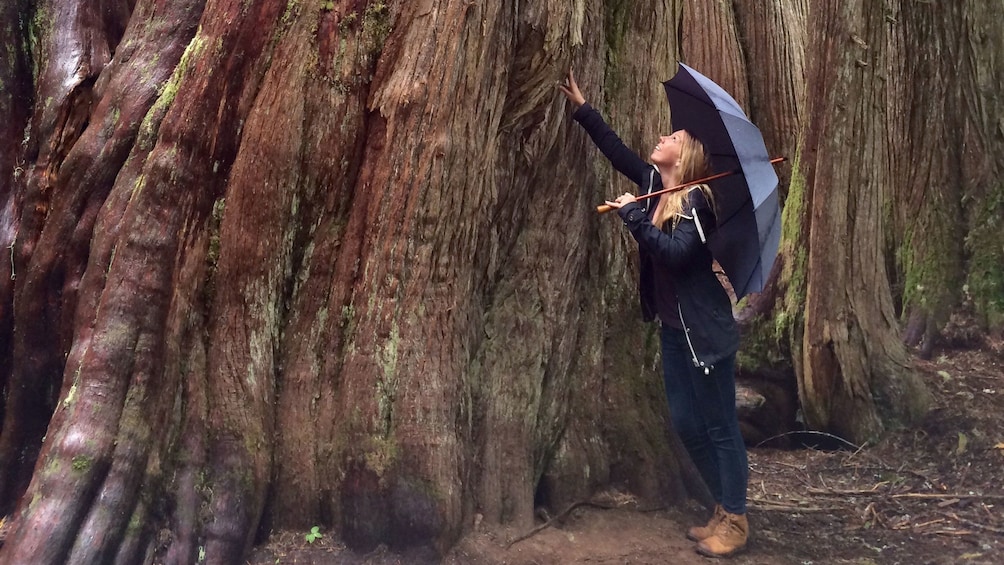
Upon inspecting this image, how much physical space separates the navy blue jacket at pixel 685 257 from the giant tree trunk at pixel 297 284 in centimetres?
35

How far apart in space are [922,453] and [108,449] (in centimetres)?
453

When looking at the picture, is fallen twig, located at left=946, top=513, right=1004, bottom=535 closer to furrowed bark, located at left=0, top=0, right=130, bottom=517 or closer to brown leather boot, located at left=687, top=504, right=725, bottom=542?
brown leather boot, located at left=687, top=504, right=725, bottom=542

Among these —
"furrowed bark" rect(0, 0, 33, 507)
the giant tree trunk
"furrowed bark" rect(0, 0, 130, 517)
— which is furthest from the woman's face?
"furrowed bark" rect(0, 0, 33, 507)

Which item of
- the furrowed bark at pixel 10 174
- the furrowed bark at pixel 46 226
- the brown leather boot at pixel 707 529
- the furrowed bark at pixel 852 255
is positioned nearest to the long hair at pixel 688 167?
the brown leather boot at pixel 707 529

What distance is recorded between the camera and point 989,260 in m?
5.46

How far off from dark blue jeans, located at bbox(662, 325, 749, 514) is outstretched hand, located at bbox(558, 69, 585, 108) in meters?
1.17

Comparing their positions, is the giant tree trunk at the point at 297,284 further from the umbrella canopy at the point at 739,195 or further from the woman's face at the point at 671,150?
the umbrella canopy at the point at 739,195

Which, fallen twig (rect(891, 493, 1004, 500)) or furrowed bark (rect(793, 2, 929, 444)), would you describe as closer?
fallen twig (rect(891, 493, 1004, 500))

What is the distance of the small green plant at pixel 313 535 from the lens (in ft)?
11.9

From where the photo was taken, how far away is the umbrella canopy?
3389 mm

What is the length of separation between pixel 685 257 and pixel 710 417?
2.85 ft

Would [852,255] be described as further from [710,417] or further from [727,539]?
[727,539]

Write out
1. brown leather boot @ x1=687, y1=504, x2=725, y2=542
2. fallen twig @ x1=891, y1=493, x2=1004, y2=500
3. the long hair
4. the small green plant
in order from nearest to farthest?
the long hair < the small green plant < brown leather boot @ x1=687, y1=504, x2=725, y2=542 < fallen twig @ x1=891, y1=493, x2=1004, y2=500

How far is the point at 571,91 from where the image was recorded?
3887 millimetres
